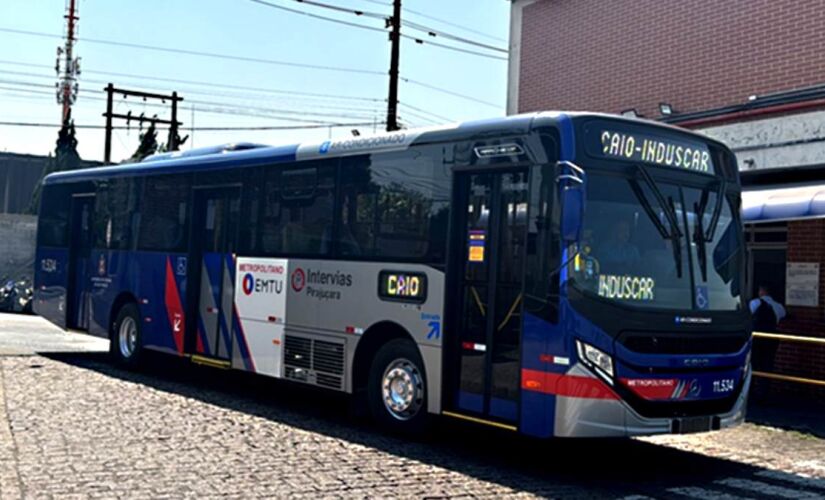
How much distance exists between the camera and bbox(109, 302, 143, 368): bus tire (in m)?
15.1

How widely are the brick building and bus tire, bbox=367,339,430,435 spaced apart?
220 inches

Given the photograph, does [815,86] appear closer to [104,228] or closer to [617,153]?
[617,153]

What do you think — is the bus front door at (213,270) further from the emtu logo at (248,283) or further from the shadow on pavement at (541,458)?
the shadow on pavement at (541,458)

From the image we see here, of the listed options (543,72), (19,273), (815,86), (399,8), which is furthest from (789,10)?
(19,273)

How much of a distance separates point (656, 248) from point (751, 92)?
774 cm

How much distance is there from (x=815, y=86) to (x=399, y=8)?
1809 centimetres

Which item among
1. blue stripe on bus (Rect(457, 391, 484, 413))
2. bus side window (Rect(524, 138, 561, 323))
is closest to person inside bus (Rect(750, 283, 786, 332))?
blue stripe on bus (Rect(457, 391, 484, 413))

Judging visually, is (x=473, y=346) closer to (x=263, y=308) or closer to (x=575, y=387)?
(x=575, y=387)

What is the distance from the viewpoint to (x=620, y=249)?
866 centimetres

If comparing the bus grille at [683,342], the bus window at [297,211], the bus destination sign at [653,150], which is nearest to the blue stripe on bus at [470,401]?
the bus grille at [683,342]

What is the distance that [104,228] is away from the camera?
53.3ft

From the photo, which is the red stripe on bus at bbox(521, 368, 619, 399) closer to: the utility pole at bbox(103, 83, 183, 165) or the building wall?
the building wall

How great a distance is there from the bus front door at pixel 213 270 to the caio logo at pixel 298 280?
1435 mm

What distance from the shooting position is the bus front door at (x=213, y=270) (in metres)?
13.0
